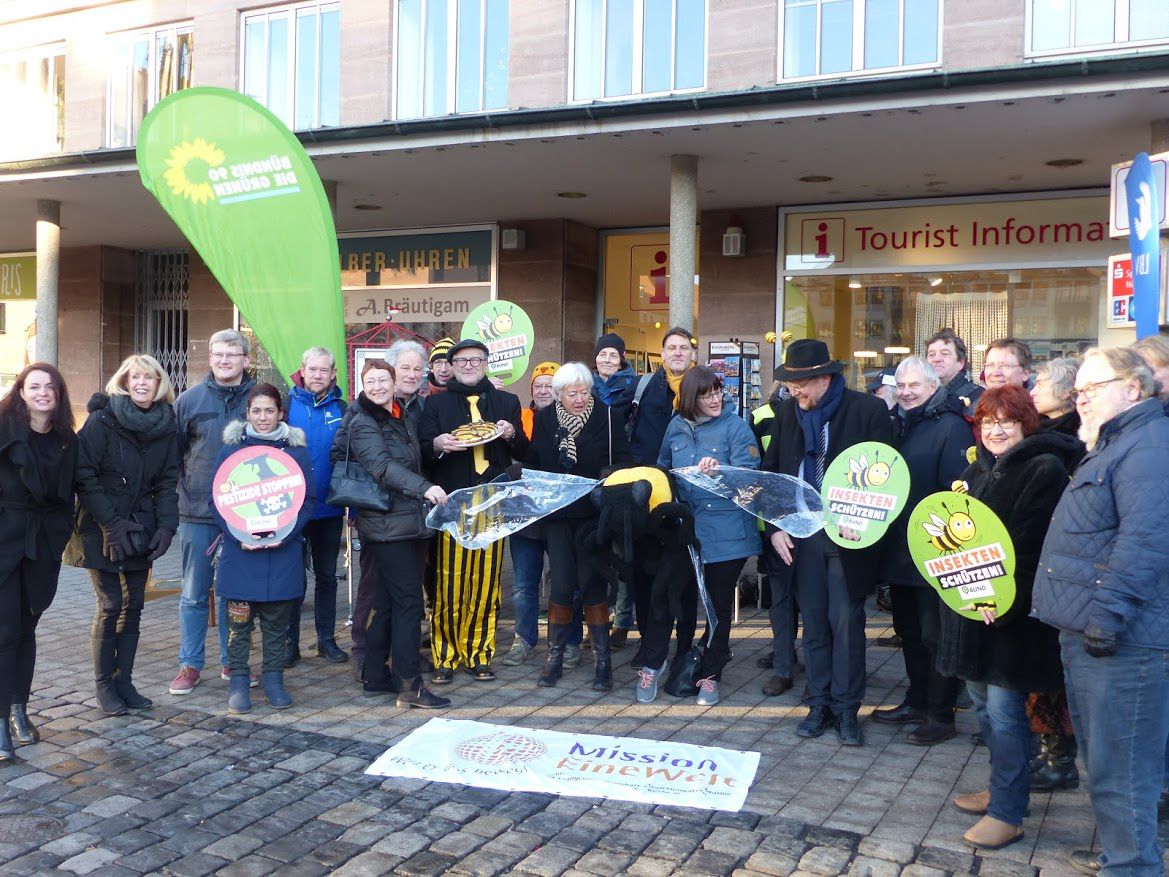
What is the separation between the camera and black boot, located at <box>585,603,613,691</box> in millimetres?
6059

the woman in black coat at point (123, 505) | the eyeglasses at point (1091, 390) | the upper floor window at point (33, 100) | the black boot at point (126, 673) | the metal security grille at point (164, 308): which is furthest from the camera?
the metal security grille at point (164, 308)

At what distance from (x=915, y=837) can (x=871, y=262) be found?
1000 cm

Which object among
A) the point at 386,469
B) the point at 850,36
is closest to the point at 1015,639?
the point at 386,469

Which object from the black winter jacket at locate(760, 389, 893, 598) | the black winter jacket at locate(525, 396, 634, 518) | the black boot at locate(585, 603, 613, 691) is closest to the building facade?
the black winter jacket at locate(760, 389, 893, 598)

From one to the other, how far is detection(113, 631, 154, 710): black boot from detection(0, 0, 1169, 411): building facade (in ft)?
21.0

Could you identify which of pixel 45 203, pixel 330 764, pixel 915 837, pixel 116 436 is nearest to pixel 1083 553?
pixel 915 837

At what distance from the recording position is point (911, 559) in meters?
5.16

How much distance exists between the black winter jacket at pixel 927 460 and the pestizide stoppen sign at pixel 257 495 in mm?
3118

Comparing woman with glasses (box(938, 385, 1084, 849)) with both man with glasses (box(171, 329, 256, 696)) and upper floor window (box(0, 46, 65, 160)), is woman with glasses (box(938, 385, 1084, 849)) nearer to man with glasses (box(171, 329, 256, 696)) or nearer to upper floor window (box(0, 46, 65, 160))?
man with glasses (box(171, 329, 256, 696))

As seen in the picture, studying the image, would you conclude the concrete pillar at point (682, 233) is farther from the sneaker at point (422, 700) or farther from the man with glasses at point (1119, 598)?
A: the man with glasses at point (1119, 598)

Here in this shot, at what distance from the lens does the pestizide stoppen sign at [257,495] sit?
18.3ft

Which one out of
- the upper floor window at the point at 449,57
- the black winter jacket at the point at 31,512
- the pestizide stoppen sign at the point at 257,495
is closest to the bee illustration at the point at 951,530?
the pestizide stoppen sign at the point at 257,495

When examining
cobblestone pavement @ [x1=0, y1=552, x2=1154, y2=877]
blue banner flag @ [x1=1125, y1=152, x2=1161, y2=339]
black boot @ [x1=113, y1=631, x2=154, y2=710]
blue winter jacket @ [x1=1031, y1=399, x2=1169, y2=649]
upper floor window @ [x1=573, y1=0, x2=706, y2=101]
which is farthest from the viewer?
upper floor window @ [x1=573, y1=0, x2=706, y2=101]

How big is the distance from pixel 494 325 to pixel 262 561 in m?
3.04
